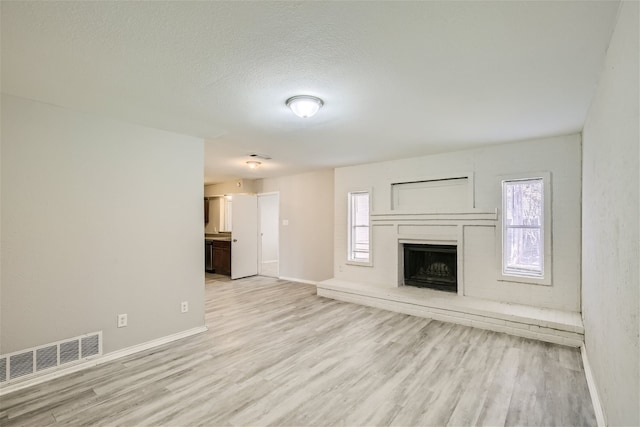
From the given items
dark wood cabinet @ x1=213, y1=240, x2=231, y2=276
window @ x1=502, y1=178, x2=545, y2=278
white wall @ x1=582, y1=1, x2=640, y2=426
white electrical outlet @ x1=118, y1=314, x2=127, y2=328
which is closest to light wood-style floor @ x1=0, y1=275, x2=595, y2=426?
white electrical outlet @ x1=118, y1=314, x2=127, y2=328

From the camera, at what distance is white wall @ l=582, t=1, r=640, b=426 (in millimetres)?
1323

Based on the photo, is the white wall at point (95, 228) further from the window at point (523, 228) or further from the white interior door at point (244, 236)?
the window at point (523, 228)

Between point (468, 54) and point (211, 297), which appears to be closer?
point (468, 54)

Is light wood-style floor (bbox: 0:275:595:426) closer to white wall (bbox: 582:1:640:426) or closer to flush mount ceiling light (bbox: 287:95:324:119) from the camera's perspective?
white wall (bbox: 582:1:640:426)

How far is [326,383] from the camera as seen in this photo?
2.55m

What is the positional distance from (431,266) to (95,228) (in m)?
4.69

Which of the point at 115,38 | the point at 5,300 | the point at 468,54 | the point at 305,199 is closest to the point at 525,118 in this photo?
the point at 468,54

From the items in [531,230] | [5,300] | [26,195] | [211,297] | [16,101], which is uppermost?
[16,101]

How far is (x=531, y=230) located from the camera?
13.4 feet

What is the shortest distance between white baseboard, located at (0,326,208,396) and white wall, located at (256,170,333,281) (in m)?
3.11

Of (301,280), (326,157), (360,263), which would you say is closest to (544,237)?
(360,263)

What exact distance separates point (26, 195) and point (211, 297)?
333cm

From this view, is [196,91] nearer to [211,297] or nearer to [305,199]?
[211,297]

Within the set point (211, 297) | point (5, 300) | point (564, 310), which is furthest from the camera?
point (211, 297)
